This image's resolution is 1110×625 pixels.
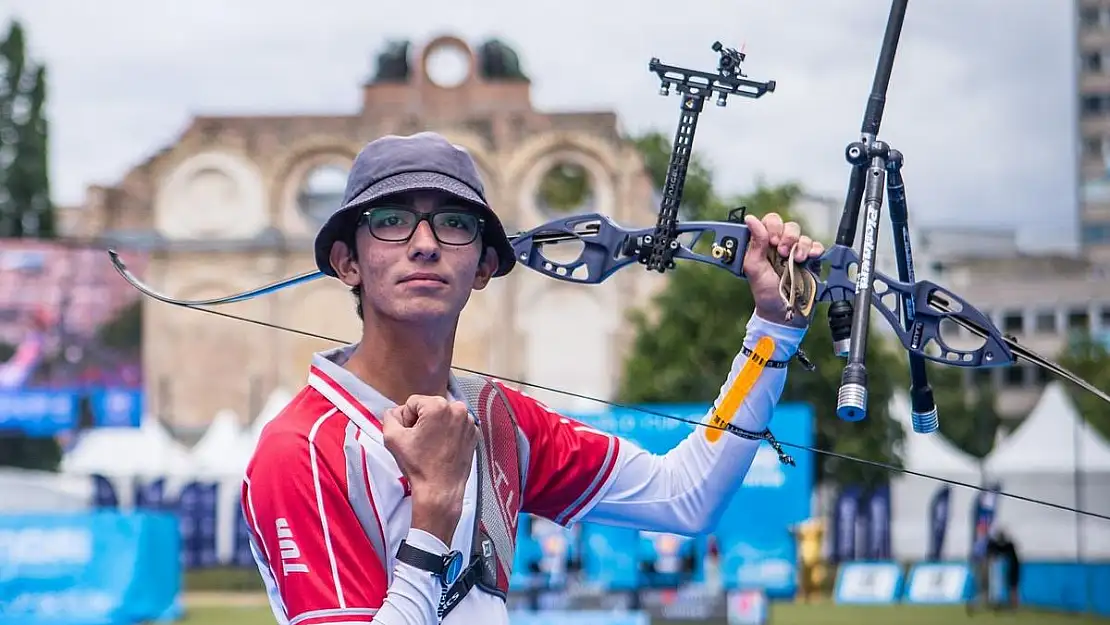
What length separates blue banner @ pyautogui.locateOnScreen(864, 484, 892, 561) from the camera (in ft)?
110

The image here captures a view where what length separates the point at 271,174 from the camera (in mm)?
58094

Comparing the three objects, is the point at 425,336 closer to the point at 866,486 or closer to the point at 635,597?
the point at 635,597

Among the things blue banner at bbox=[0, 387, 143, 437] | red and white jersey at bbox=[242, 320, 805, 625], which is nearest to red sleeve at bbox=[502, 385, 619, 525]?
red and white jersey at bbox=[242, 320, 805, 625]

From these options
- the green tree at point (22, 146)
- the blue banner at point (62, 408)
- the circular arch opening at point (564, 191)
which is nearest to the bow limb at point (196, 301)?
the blue banner at point (62, 408)

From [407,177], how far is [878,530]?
102ft

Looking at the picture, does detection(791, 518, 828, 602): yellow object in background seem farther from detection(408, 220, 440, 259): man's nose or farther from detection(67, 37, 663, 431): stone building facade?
detection(408, 220, 440, 259): man's nose

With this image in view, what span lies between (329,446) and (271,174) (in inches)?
2191

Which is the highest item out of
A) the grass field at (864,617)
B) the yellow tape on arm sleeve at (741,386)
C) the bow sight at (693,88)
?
the bow sight at (693,88)

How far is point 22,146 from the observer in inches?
2457

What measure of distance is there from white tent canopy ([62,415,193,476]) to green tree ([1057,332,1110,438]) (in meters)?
34.1

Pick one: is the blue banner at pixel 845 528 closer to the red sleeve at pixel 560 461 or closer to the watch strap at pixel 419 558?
the red sleeve at pixel 560 461

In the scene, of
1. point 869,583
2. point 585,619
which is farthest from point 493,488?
point 869,583

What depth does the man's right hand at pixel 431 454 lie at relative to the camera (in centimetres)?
314

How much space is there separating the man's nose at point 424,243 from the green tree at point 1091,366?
201 feet
